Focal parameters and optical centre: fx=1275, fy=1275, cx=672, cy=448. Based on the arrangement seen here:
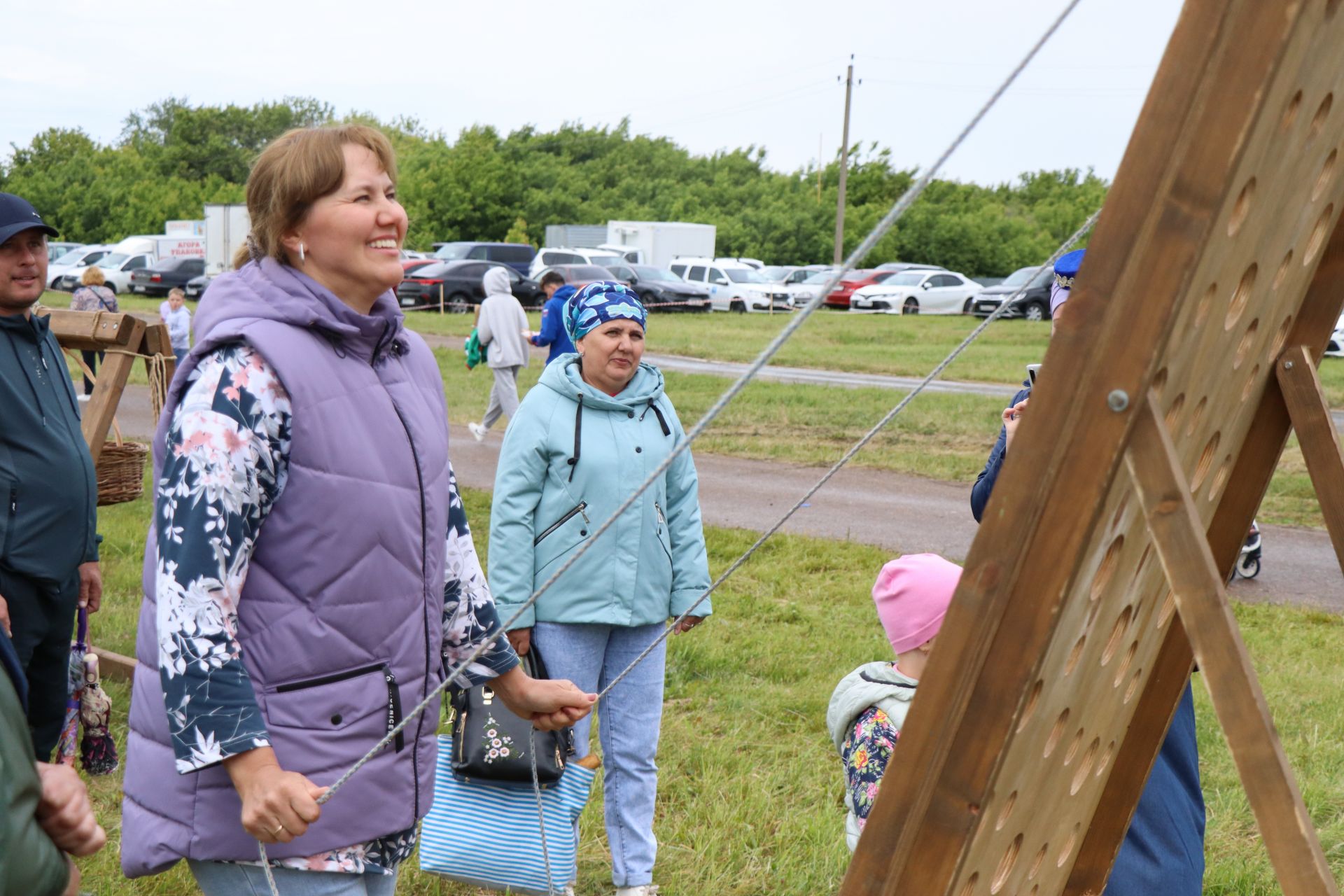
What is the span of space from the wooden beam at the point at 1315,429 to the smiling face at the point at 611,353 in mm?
2162

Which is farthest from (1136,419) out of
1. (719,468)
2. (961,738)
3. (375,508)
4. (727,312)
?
(727,312)

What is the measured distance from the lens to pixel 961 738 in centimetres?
120

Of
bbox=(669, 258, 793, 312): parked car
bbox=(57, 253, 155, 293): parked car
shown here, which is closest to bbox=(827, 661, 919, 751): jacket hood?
bbox=(669, 258, 793, 312): parked car

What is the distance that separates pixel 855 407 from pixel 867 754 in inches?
491

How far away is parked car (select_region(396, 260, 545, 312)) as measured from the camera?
101ft

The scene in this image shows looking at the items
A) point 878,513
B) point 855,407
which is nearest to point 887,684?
point 878,513

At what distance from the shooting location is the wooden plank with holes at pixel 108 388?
418cm

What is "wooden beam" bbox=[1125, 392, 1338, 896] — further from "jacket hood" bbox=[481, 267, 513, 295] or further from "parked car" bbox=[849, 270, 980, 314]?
"parked car" bbox=[849, 270, 980, 314]

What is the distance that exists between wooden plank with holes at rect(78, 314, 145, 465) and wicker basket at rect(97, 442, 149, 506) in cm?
27

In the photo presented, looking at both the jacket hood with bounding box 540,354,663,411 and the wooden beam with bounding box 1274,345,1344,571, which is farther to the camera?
the jacket hood with bounding box 540,354,663,411

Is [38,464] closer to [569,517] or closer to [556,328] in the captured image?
[569,517]

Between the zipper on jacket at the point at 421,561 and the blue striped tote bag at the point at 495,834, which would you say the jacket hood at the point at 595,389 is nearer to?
the blue striped tote bag at the point at 495,834

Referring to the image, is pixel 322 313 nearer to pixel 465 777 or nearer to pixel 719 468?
pixel 465 777

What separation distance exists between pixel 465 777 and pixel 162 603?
1627 millimetres
